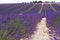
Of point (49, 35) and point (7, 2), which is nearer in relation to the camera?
point (49, 35)

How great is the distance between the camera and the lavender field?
1.29 meters

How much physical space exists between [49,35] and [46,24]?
116 millimetres

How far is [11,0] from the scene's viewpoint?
4.60 ft

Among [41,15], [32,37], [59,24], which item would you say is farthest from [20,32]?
[59,24]

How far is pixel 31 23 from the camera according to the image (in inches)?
51.8

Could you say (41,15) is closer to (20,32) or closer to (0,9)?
(20,32)

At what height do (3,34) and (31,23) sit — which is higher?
(31,23)

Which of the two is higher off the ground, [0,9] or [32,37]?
[0,9]

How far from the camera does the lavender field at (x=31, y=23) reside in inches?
50.7

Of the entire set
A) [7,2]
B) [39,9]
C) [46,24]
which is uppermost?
[7,2]

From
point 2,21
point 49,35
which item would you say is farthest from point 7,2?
point 49,35

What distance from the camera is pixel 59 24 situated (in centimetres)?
130

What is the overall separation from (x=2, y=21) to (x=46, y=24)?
453 millimetres

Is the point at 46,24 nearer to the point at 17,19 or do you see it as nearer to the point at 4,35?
the point at 17,19
